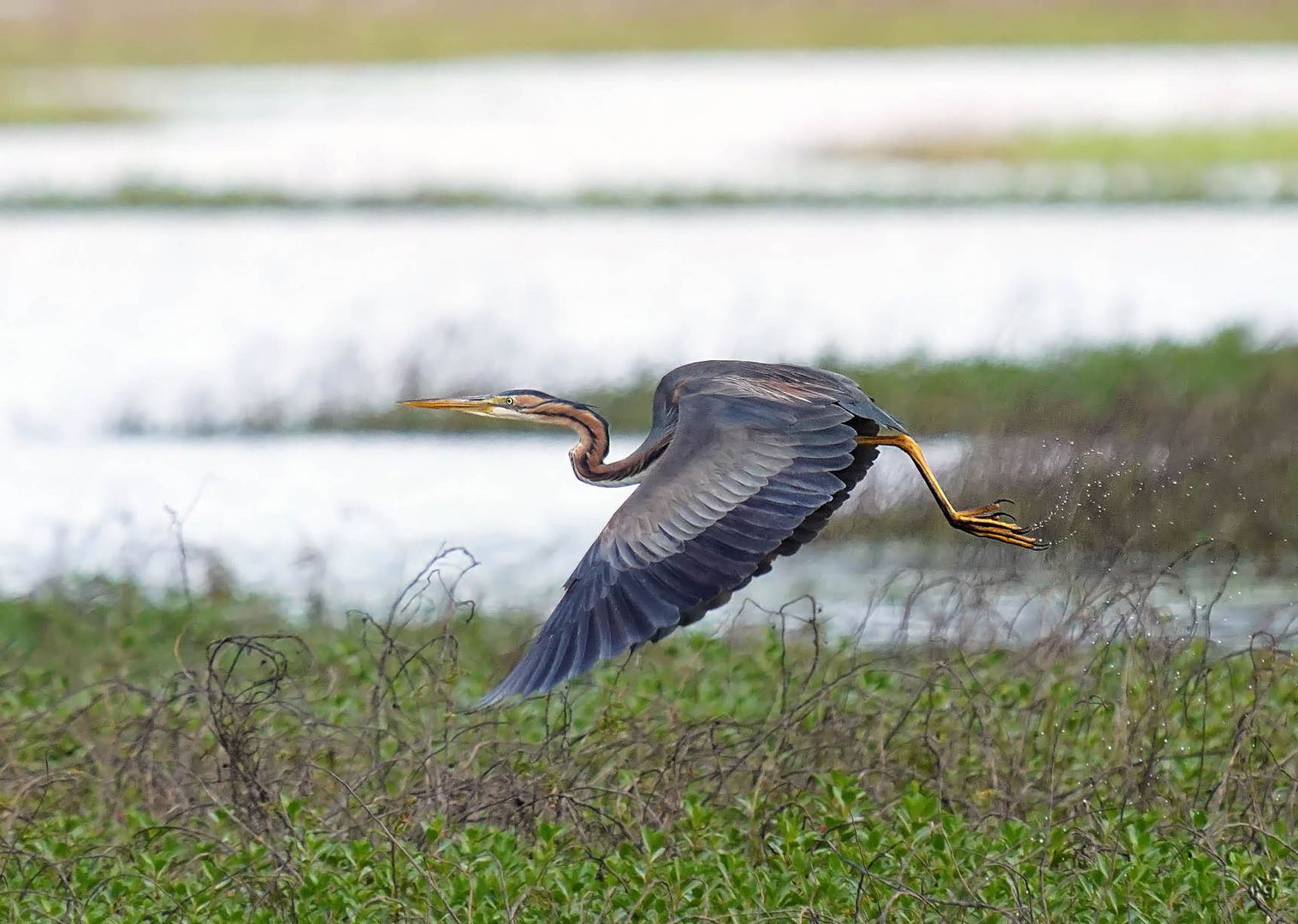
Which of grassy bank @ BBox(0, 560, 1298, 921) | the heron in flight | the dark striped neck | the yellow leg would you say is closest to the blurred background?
grassy bank @ BBox(0, 560, 1298, 921)

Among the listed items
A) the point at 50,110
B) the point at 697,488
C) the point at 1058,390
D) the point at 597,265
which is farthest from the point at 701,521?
the point at 50,110

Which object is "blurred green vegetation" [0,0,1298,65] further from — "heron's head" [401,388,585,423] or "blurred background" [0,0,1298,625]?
"heron's head" [401,388,585,423]

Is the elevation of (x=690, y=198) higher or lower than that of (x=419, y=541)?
higher

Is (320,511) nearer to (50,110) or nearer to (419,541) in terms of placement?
(419,541)

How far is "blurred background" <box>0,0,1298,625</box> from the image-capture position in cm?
1009

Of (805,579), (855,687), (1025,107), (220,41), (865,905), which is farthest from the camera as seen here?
(220,41)

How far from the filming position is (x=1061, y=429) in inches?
436

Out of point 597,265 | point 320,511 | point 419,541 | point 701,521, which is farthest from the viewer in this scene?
point 597,265

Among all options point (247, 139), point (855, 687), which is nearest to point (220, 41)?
point (247, 139)

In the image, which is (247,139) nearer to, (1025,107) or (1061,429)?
(1025,107)

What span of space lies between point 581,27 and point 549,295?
26.9m

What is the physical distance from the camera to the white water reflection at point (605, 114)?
2859 centimetres

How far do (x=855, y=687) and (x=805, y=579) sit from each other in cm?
359

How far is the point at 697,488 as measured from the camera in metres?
5.05
